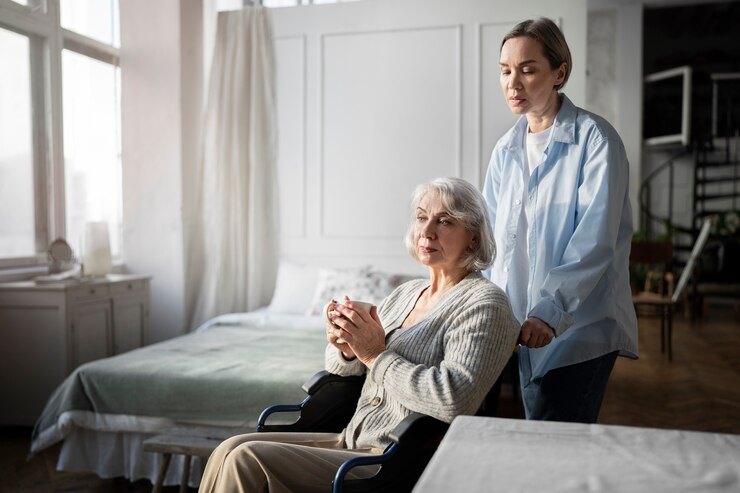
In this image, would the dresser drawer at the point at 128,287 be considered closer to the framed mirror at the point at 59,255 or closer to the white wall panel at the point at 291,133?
the framed mirror at the point at 59,255

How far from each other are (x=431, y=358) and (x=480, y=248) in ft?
1.06

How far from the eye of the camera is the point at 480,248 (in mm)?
1896

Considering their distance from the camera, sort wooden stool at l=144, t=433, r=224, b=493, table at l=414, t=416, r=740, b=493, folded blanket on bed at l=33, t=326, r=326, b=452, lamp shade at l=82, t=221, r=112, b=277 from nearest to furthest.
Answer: table at l=414, t=416, r=740, b=493 < wooden stool at l=144, t=433, r=224, b=493 < folded blanket on bed at l=33, t=326, r=326, b=452 < lamp shade at l=82, t=221, r=112, b=277

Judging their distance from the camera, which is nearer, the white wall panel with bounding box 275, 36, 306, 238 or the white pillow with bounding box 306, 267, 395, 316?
the white pillow with bounding box 306, 267, 395, 316

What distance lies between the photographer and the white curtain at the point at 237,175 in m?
4.92

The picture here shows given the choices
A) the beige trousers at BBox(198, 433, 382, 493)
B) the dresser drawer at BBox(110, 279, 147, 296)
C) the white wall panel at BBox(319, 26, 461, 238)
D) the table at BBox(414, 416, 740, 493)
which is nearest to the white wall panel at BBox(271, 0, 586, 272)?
the white wall panel at BBox(319, 26, 461, 238)

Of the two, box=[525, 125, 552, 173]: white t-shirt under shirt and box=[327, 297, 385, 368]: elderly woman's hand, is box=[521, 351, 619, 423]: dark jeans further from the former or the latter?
box=[525, 125, 552, 173]: white t-shirt under shirt

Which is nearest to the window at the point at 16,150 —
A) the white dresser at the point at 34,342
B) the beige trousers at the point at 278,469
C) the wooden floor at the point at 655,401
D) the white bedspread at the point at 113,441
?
the white dresser at the point at 34,342

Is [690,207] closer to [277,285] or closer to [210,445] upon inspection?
[277,285]

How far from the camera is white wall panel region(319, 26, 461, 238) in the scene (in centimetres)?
473

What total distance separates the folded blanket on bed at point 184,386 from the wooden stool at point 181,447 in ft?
0.81

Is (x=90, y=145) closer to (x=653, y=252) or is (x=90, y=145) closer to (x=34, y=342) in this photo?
(x=34, y=342)

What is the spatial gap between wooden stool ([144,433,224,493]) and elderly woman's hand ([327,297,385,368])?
1.02 m

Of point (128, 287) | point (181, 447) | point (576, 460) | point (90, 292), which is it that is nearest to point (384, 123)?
point (128, 287)
